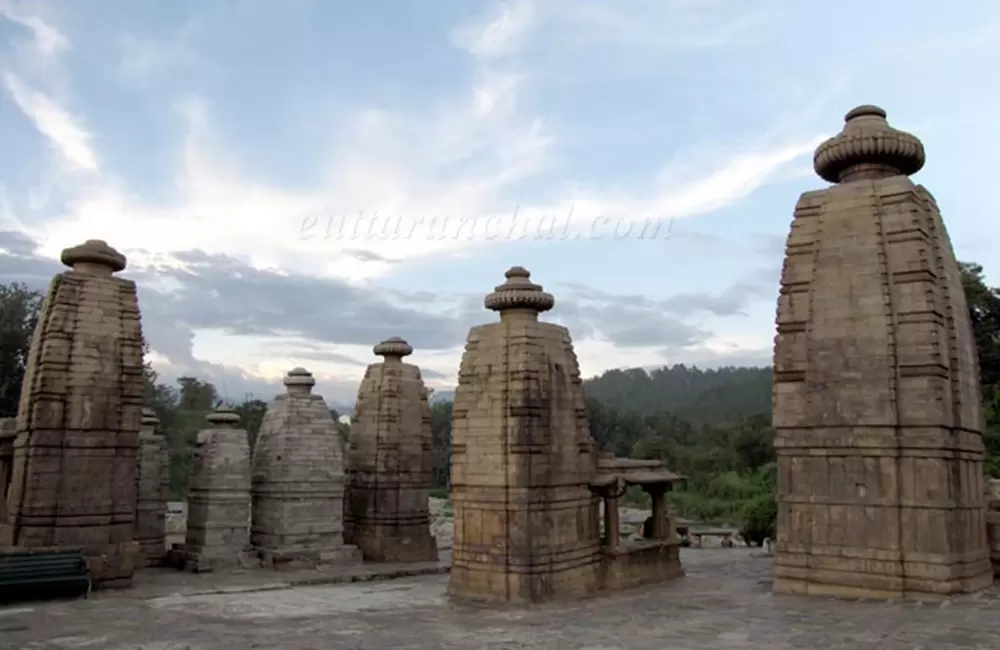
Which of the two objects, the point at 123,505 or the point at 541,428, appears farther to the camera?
the point at 123,505

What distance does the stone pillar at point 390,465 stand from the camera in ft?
68.0

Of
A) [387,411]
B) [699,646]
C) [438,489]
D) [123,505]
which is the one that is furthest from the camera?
[438,489]

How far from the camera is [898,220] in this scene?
12.4 metres

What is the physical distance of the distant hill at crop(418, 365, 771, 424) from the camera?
118 meters

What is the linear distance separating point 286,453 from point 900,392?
43.0 ft

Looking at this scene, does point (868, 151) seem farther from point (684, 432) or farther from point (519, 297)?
point (684, 432)

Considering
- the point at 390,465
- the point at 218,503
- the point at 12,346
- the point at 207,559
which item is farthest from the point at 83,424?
the point at 12,346

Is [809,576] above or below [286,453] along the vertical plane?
below

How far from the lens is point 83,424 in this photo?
14.5 metres

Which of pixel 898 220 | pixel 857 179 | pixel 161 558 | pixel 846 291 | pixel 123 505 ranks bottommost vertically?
pixel 161 558

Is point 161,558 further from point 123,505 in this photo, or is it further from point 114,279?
point 114,279

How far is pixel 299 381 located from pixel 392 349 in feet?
8.07

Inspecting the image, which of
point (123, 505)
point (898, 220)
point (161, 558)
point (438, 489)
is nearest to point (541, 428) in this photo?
point (898, 220)

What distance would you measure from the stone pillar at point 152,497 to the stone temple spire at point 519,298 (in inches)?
386
